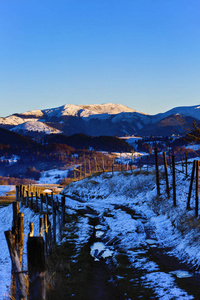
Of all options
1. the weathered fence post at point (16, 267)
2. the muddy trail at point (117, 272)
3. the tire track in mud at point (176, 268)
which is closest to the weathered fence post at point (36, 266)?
the weathered fence post at point (16, 267)

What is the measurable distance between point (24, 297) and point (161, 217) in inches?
637

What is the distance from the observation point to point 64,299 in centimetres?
962

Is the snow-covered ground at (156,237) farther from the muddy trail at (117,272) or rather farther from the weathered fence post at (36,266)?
the weathered fence post at (36,266)

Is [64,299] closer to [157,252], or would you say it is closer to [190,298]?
[190,298]

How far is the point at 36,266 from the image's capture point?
6.96 m

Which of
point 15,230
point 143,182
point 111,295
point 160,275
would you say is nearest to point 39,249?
point 15,230

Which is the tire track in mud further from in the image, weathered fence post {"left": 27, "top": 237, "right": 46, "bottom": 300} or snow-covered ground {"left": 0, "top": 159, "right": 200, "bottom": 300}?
weathered fence post {"left": 27, "top": 237, "right": 46, "bottom": 300}

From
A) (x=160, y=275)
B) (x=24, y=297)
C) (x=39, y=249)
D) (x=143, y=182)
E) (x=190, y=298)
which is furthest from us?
(x=143, y=182)

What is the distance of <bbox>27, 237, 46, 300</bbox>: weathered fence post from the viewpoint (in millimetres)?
6926

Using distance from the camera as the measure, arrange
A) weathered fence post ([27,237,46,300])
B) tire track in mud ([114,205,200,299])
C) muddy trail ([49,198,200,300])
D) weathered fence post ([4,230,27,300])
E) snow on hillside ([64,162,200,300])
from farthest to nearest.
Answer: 1. snow on hillside ([64,162,200,300])
2. muddy trail ([49,198,200,300])
3. tire track in mud ([114,205,200,299])
4. weathered fence post ([4,230,27,300])
5. weathered fence post ([27,237,46,300])

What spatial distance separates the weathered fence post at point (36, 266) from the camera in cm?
693

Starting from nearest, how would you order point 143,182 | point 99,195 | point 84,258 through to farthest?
point 84,258 < point 143,182 < point 99,195

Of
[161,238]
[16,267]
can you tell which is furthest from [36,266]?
[161,238]

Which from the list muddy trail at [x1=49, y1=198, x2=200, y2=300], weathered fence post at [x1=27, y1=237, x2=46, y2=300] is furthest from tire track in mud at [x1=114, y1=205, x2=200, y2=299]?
weathered fence post at [x1=27, y1=237, x2=46, y2=300]
